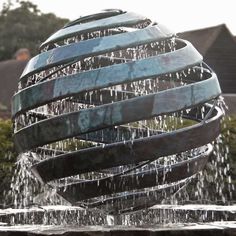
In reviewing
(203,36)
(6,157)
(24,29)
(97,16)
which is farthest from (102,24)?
(24,29)

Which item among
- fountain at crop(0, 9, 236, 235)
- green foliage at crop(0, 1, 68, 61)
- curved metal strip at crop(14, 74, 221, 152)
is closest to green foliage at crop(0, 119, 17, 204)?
fountain at crop(0, 9, 236, 235)

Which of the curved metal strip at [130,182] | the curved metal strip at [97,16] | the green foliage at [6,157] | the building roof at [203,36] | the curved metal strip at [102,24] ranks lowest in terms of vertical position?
the curved metal strip at [130,182]

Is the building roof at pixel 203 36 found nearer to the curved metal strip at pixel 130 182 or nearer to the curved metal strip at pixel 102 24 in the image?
the curved metal strip at pixel 102 24

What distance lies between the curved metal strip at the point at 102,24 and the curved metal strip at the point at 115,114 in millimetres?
1045

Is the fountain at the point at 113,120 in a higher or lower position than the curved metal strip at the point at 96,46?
lower

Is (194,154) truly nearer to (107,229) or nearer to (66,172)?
(66,172)

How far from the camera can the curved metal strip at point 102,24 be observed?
671 cm

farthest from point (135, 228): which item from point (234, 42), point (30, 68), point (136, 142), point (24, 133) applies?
point (234, 42)

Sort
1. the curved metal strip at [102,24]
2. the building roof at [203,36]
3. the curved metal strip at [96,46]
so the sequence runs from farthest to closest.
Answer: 1. the building roof at [203,36]
2. the curved metal strip at [102,24]
3. the curved metal strip at [96,46]

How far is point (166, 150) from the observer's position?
6.05 m

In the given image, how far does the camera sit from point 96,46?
6.37 metres

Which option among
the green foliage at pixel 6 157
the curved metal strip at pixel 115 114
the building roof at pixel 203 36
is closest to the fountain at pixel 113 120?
the curved metal strip at pixel 115 114

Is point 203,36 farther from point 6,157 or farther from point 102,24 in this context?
point 102,24

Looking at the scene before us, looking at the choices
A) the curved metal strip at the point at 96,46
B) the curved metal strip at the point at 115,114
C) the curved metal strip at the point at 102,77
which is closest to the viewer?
the curved metal strip at the point at 115,114
